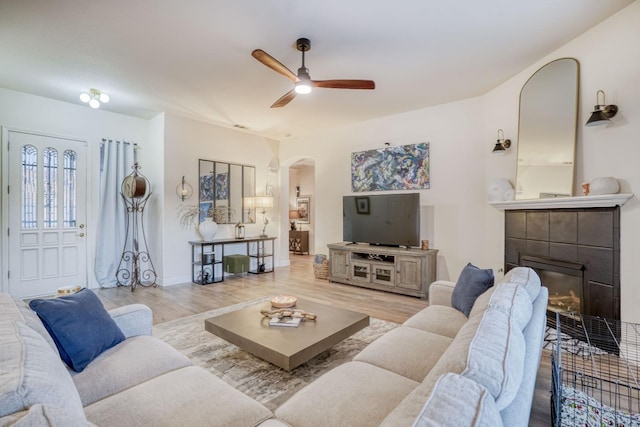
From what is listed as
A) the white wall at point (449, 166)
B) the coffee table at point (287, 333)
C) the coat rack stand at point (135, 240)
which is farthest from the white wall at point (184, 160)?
the coffee table at point (287, 333)

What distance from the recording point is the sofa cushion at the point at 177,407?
A: 45.9 inches

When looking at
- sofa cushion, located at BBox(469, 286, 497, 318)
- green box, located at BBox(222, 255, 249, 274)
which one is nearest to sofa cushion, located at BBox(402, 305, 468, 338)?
sofa cushion, located at BBox(469, 286, 497, 318)

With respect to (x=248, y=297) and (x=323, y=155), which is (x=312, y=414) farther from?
(x=323, y=155)

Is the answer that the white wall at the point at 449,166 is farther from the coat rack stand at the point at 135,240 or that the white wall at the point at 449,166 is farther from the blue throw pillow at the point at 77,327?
the blue throw pillow at the point at 77,327

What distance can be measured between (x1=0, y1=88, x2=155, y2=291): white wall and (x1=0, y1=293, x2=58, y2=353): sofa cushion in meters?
3.95

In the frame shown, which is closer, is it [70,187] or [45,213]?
[45,213]

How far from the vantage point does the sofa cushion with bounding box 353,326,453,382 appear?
1.60 meters

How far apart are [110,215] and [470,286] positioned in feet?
17.8

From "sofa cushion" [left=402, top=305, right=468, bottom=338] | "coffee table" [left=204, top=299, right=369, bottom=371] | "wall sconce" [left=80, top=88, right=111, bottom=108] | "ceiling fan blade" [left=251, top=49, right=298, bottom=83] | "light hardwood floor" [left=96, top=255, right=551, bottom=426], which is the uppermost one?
"wall sconce" [left=80, top=88, right=111, bottom=108]

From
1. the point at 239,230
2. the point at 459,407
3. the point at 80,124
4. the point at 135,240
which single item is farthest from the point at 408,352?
the point at 80,124

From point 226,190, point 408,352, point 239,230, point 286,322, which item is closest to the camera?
point 408,352

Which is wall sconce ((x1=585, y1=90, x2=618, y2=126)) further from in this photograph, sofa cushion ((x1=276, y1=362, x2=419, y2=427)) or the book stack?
the book stack

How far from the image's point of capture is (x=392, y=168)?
5.26 m

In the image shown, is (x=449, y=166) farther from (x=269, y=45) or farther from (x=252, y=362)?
(x=252, y=362)
